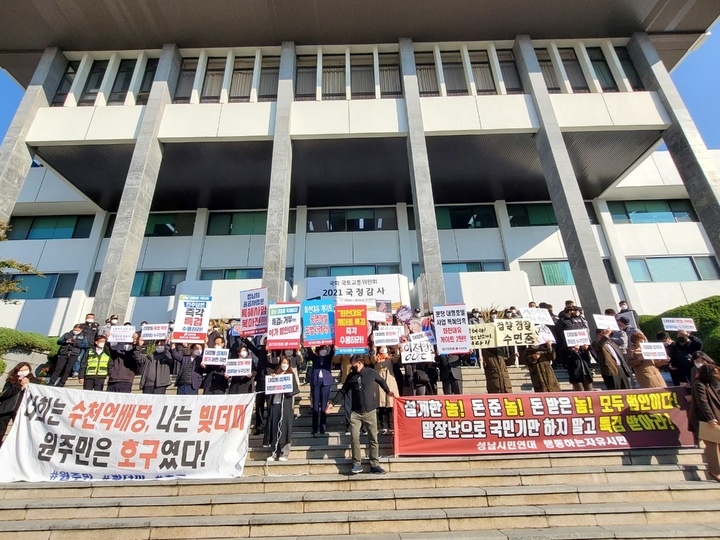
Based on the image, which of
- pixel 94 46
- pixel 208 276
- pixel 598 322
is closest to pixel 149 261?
pixel 208 276

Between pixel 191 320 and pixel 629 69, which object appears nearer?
pixel 191 320

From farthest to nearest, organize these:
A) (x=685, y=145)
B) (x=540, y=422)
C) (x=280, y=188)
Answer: (x=685, y=145), (x=280, y=188), (x=540, y=422)

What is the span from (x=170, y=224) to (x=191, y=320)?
1284cm

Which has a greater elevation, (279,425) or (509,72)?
(509,72)

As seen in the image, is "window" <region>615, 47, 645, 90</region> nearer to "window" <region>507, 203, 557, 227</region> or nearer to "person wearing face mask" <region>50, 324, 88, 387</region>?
"window" <region>507, 203, 557, 227</region>

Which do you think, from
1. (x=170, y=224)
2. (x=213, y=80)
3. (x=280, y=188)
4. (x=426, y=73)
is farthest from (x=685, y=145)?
(x=170, y=224)

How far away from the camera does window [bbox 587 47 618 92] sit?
16938 mm

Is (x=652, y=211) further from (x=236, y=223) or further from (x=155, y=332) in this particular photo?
(x=155, y=332)

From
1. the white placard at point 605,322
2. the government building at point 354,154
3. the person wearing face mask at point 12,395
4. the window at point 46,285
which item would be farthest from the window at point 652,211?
the window at point 46,285

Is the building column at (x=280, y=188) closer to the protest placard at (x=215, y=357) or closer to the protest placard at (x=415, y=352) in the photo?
the protest placard at (x=215, y=357)

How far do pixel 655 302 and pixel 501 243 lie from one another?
736cm

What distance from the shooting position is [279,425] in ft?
20.4

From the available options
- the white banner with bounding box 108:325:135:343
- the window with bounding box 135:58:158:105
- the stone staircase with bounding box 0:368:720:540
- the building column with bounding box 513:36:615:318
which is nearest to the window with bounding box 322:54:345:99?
the window with bounding box 135:58:158:105

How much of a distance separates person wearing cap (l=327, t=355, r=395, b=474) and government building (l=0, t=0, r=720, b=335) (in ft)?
22.8
